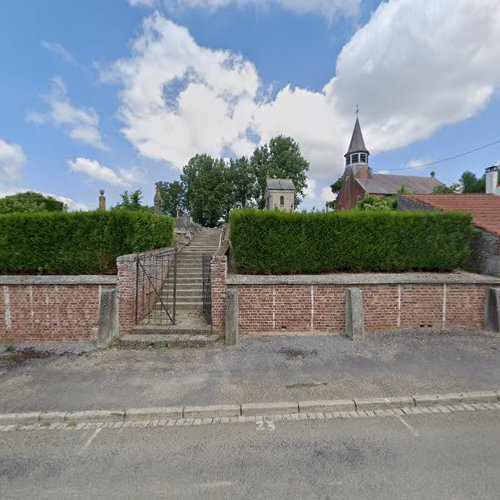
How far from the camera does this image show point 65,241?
22.1 ft

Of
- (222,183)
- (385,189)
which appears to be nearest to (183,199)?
A: (222,183)

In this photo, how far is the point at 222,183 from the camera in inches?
1882

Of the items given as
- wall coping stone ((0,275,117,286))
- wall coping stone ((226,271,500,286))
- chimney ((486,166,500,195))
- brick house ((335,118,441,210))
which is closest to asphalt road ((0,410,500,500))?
wall coping stone ((226,271,500,286))

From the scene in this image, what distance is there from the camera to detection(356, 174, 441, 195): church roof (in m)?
39.3

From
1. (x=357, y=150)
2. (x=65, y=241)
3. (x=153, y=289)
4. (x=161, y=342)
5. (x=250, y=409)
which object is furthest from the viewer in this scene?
(x=357, y=150)

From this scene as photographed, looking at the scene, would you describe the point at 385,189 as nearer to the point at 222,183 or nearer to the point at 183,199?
the point at 222,183

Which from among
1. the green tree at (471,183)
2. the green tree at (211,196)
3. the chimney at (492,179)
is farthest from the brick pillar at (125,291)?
the green tree at (471,183)

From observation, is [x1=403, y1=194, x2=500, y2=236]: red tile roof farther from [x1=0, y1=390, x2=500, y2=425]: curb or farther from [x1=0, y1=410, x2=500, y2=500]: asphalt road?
[x1=0, y1=410, x2=500, y2=500]: asphalt road

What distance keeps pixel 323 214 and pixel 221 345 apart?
4326mm

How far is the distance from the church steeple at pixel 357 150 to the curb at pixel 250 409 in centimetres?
4763

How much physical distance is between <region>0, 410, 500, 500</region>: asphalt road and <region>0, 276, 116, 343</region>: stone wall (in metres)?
2.99

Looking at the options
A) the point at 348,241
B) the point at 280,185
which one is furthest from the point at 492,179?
the point at 280,185

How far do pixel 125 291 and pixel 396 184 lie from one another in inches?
1802

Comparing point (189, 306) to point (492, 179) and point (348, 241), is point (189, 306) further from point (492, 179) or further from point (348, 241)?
point (492, 179)
